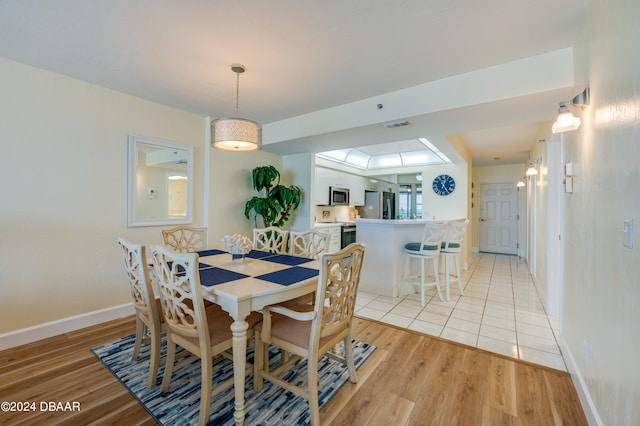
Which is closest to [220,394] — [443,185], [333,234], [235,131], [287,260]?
[287,260]

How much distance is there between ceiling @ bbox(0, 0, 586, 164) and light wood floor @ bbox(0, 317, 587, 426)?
2.19 metres

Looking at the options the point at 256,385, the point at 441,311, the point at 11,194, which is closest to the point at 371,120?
the point at 441,311

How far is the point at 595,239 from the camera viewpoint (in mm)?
1507

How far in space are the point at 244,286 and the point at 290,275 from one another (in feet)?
1.15

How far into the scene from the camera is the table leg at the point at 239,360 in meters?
1.50

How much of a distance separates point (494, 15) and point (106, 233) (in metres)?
3.84

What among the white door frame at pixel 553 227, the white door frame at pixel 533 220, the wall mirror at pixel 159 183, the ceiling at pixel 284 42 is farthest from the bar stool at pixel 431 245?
the wall mirror at pixel 159 183

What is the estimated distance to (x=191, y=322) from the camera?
1.71 m

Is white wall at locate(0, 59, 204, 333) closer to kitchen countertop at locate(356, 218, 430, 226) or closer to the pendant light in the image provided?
the pendant light

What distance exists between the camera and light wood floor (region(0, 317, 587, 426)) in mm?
1597

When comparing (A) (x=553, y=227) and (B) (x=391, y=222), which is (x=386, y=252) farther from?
(A) (x=553, y=227)

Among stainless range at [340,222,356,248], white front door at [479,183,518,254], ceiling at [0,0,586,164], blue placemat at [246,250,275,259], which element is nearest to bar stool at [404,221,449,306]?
ceiling at [0,0,586,164]

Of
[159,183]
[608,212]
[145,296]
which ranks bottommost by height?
[145,296]

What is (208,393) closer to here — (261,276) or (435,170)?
(261,276)
